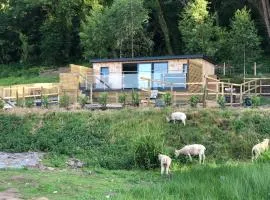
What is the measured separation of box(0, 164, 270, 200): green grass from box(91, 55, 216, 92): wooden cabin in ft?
54.4

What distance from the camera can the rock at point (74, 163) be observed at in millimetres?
20531

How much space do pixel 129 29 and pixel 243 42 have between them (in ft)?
31.0

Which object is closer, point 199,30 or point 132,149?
point 132,149

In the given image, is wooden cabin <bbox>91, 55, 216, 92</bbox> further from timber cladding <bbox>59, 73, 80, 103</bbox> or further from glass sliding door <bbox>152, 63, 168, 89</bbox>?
timber cladding <bbox>59, 73, 80, 103</bbox>

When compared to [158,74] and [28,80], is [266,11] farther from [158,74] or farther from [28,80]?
[28,80]

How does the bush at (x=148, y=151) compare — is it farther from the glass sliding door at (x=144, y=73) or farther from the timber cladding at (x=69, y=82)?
the timber cladding at (x=69, y=82)

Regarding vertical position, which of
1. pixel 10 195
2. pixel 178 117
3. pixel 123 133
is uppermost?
pixel 178 117

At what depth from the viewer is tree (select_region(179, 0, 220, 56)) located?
44.8 meters

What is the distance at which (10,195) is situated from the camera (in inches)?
513

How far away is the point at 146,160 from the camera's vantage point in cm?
1931

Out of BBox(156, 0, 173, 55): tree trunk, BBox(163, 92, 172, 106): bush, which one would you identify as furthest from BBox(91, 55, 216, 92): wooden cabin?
BBox(156, 0, 173, 55): tree trunk

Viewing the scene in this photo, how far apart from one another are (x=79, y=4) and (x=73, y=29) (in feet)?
9.17

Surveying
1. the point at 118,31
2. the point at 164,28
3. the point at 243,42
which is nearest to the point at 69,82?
the point at 118,31

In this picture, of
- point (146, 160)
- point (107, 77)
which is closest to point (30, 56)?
point (107, 77)
